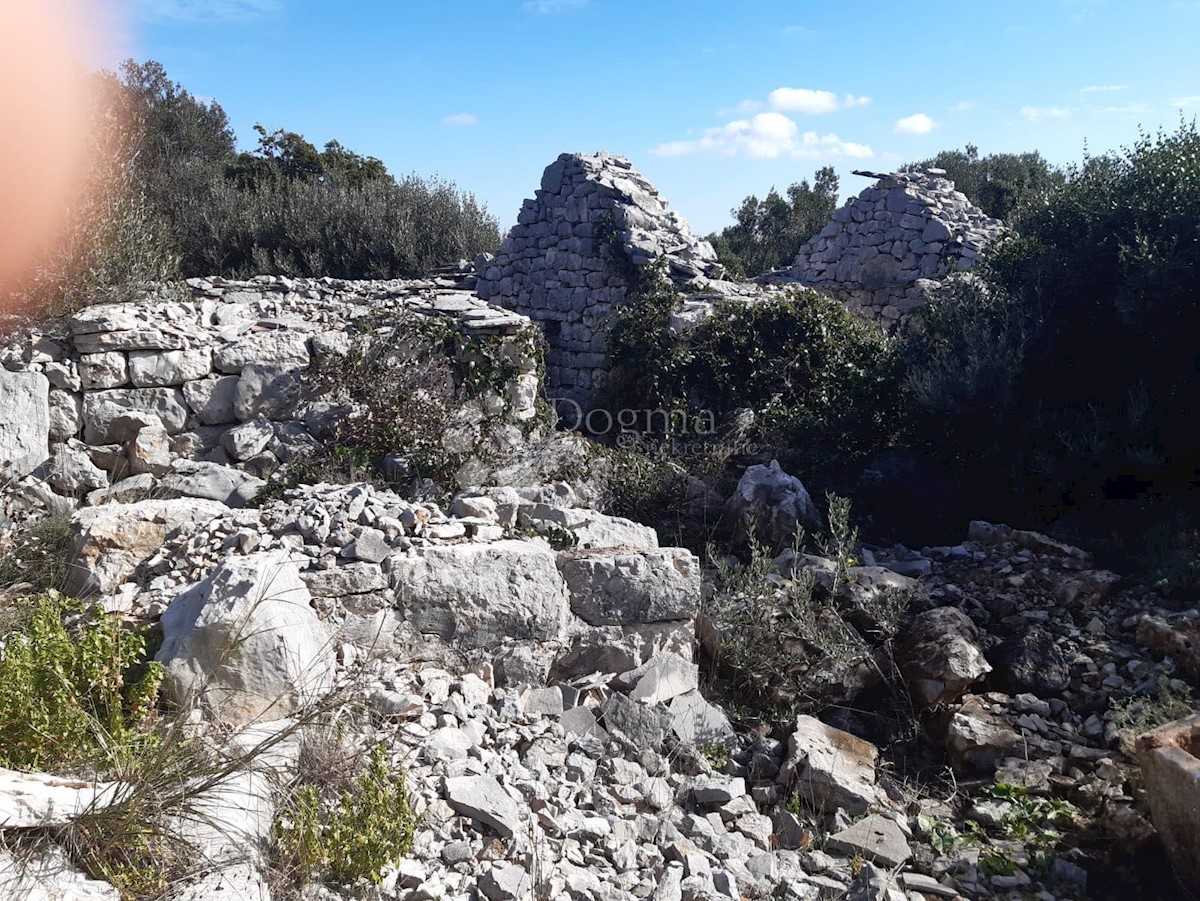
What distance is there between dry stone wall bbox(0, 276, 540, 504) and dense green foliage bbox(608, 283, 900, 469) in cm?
204

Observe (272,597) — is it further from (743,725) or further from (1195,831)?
(1195,831)

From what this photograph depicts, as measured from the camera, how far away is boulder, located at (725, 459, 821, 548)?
21.0 feet

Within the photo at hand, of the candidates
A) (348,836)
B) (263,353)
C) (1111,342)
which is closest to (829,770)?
(348,836)

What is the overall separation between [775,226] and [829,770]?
15.6m

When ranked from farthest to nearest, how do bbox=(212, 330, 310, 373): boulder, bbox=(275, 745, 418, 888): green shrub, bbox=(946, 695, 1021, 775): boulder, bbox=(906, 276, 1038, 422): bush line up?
bbox=(212, 330, 310, 373): boulder → bbox=(906, 276, 1038, 422): bush → bbox=(946, 695, 1021, 775): boulder → bbox=(275, 745, 418, 888): green shrub

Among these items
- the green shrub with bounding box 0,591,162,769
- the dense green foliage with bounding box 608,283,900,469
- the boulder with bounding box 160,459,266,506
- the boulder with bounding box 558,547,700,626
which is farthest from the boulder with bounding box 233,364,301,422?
the green shrub with bounding box 0,591,162,769

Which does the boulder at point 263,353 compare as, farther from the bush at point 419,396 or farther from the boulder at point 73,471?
the boulder at point 73,471

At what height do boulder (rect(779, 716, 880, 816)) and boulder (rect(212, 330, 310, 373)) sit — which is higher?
boulder (rect(212, 330, 310, 373))

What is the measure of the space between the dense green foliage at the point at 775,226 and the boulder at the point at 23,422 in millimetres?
12619

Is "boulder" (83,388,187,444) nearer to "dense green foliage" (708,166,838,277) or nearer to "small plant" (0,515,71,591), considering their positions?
"small plant" (0,515,71,591)

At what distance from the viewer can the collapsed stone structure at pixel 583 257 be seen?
34.6ft

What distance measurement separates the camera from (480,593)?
436cm

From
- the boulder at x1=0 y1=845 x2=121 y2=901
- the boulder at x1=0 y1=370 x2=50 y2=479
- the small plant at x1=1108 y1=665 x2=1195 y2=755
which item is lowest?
the small plant at x1=1108 y1=665 x2=1195 y2=755

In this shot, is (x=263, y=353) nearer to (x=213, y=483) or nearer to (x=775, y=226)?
(x=213, y=483)
